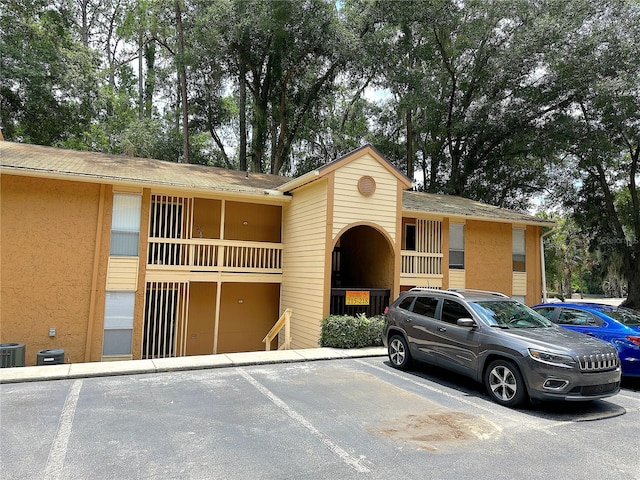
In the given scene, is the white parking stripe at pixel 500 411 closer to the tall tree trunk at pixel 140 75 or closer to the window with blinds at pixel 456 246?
the window with blinds at pixel 456 246

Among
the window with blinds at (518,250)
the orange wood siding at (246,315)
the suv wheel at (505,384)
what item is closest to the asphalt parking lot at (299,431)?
the suv wheel at (505,384)

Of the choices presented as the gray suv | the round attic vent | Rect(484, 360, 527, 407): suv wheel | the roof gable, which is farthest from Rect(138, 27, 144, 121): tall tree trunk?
Rect(484, 360, 527, 407): suv wheel

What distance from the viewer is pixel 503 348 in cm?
595

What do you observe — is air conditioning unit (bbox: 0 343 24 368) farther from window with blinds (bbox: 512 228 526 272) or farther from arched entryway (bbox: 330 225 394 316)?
window with blinds (bbox: 512 228 526 272)

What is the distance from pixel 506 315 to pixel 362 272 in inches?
273

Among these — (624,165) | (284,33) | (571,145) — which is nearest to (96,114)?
(284,33)

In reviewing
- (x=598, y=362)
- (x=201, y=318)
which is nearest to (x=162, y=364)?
(x=201, y=318)

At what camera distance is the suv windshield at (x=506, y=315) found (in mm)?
6598

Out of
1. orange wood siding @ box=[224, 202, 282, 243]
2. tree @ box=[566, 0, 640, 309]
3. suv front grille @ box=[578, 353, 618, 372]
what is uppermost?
tree @ box=[566, 0, 640, 309]

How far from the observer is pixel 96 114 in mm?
21938

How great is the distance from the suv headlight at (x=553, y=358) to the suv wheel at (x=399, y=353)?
266cm

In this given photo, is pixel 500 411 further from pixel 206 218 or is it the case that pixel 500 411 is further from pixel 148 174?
pixel 148 174

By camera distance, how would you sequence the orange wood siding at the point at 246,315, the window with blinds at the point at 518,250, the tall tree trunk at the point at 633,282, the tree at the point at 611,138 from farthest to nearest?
the tall tree trunk at the point at 633,282 < the tree at the point at 611,138 < the window with blinds at the point at 518,250 < the orange wood siding at the point at 246,315

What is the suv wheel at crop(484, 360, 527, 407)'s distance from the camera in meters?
5.76
